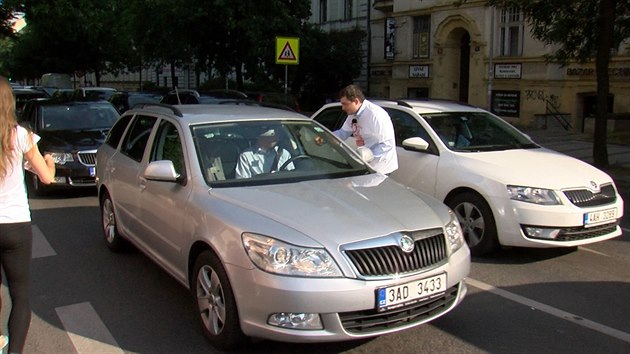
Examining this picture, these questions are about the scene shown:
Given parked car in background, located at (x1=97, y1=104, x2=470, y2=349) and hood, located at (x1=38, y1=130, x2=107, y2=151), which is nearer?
parked car in background, located at (x1=97, y1=104, x2=470, y2=349)

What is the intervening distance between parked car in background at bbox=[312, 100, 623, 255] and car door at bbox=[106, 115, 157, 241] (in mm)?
2797

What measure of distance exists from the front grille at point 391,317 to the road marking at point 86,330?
62.8 inches

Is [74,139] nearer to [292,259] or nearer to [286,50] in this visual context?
[286,50]

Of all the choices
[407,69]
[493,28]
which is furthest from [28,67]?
[493,28]

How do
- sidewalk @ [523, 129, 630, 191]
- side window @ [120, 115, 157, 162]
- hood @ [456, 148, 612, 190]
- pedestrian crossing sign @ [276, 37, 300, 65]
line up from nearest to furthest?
side window @ [120, 115, 157, 162]
hood @ [456, 148, 612, 190]
sidewalk @ [523, 129, 630, 191]
pedestrian crossing sign @ [276, 37, 300, 65]

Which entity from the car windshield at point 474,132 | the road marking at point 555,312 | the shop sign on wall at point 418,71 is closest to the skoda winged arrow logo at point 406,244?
the road marking at point 555,312

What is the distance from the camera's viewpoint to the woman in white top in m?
3.20

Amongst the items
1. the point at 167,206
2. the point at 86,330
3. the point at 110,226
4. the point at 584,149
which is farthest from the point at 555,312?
the point at 584,149

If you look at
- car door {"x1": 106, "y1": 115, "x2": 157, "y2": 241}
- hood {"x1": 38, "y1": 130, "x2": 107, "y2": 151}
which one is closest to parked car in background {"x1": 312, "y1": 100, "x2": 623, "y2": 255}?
car door {"x1": 106, "y1": 115, "x2": 157, "y2": 241}

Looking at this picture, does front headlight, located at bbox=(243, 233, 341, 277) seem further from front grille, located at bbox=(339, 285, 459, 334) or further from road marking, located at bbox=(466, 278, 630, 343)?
road marking, located at bbox=(466, 278, 630, 343)

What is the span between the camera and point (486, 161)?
612 cm

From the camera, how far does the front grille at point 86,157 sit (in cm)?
944

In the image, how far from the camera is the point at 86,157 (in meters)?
9.50

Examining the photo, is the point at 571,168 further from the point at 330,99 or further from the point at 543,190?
the point at 330,99
